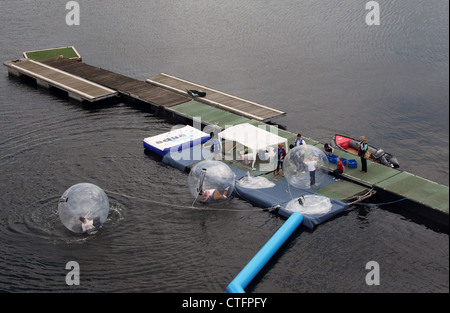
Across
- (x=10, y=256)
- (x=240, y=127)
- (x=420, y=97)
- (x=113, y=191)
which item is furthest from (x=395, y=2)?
(x=10, y=256)

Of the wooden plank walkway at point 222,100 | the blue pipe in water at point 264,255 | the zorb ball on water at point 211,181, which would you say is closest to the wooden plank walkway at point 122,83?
the wooden plank walkway at point 222,100

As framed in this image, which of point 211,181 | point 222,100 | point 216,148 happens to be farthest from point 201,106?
point 211,181

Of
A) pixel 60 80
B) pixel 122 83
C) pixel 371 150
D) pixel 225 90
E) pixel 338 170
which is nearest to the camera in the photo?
pixel 338 170

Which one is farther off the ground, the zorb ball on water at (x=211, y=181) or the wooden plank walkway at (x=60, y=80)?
the wooden plank walkway at (x=60, y=80)

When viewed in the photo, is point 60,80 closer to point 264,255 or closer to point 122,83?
point 122,83

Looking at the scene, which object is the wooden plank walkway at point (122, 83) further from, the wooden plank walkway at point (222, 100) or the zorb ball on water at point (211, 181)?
the zorb ball on water at point (211, 181)

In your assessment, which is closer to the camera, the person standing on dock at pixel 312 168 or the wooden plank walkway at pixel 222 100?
the person standing on dock at pixel 312 168
